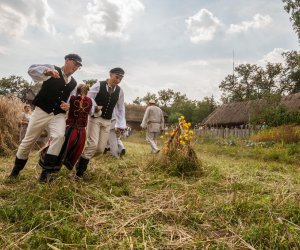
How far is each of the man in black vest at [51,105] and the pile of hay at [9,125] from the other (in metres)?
4.00

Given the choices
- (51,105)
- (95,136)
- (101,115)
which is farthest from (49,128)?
(101,115)

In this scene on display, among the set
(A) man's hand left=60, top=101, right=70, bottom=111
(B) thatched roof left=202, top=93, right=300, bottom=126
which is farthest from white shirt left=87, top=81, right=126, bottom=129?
(B) thatched roof left=202, top=93, right=300, bottom=126

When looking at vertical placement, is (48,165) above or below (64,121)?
below

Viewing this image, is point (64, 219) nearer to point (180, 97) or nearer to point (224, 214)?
point (224, 214)

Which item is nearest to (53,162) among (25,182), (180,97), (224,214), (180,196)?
(25,182)

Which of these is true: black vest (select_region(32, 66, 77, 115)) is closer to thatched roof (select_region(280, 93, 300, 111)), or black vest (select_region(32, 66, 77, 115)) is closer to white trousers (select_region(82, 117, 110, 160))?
white trousers (select_region(82, 117, 110, 160))

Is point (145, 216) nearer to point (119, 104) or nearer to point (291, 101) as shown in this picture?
point (119, 104)

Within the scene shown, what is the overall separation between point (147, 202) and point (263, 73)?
49029 millimetres

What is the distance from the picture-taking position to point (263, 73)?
49.4m

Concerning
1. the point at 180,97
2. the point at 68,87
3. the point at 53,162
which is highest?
the point at 180,97

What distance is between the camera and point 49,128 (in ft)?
16.4

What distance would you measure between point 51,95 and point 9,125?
4902 millimetres

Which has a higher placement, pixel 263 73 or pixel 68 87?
pixel 263 73

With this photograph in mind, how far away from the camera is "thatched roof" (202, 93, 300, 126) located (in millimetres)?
27625
